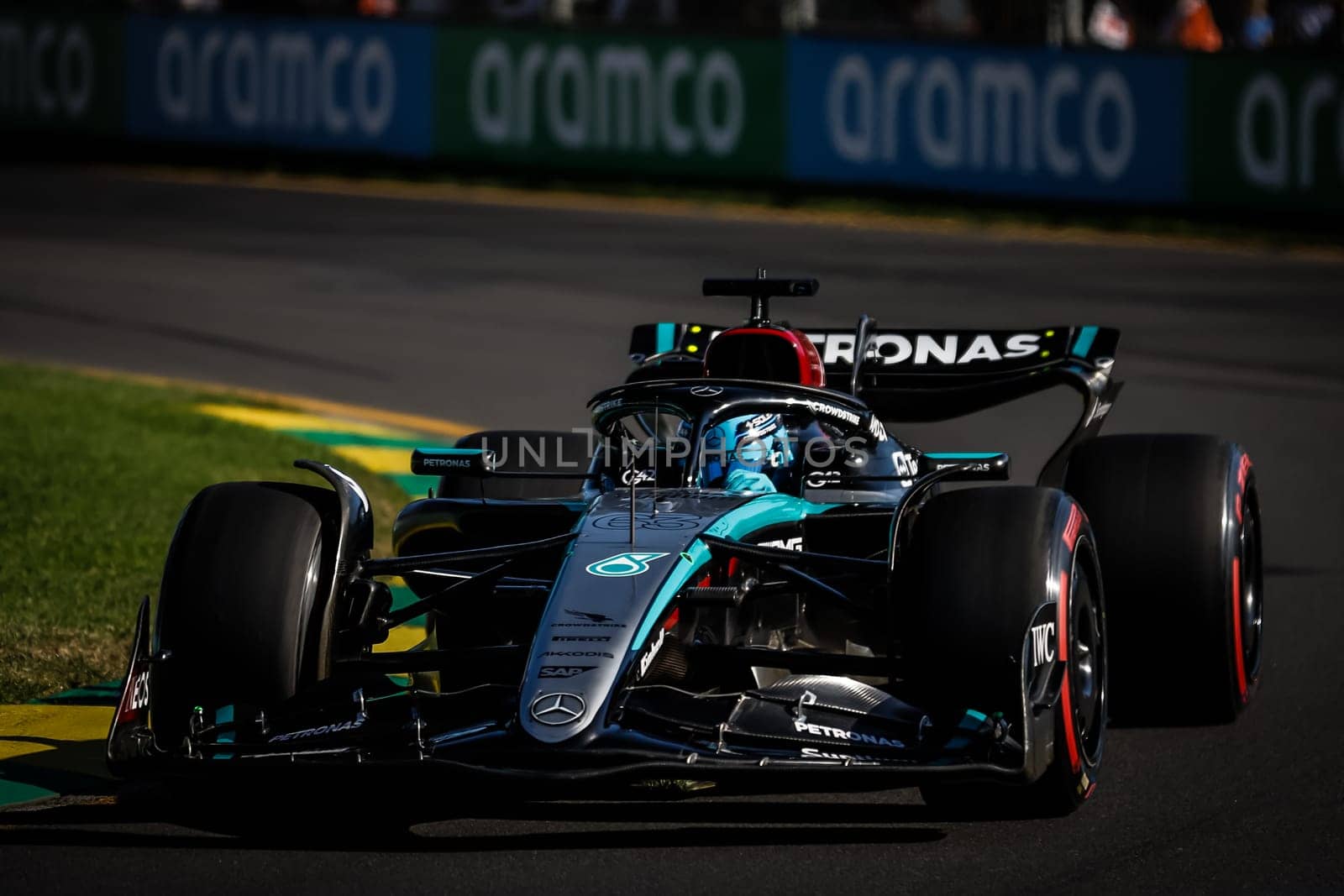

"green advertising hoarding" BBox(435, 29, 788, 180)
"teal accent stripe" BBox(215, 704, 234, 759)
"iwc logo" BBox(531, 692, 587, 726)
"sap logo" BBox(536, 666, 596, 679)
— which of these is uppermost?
"green advertising hoarding" BBox(435, 29, 788, 180)

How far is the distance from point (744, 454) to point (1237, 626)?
5.38ft

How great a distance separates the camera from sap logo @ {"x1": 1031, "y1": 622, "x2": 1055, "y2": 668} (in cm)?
617

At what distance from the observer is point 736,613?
6.81 metres

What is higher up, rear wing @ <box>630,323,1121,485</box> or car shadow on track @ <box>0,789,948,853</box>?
rear wing @ <box>630,323,1121,485</box>

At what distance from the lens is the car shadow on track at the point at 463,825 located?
6234 millimetres

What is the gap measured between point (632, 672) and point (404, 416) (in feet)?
25.0

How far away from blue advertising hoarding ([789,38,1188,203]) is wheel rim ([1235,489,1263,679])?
505 inches

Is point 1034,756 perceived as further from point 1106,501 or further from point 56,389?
point 56,389

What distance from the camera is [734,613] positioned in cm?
680

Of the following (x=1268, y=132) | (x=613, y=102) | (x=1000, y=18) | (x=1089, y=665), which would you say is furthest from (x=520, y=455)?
(x=613, y=102)

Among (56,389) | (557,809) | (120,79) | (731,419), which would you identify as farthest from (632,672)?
(120,79)

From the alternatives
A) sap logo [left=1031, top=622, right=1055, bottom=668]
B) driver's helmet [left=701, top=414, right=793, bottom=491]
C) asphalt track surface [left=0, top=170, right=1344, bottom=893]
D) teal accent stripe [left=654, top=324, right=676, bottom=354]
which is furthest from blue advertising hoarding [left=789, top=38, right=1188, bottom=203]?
sap logo [left=1031, top=622, right=1055, bottom=668]

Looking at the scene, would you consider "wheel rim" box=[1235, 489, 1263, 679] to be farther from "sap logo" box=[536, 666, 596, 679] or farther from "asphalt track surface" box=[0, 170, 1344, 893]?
"sap logo" box=[536, 666, 596, 679]

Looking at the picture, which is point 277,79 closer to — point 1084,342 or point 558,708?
point 1084,342
